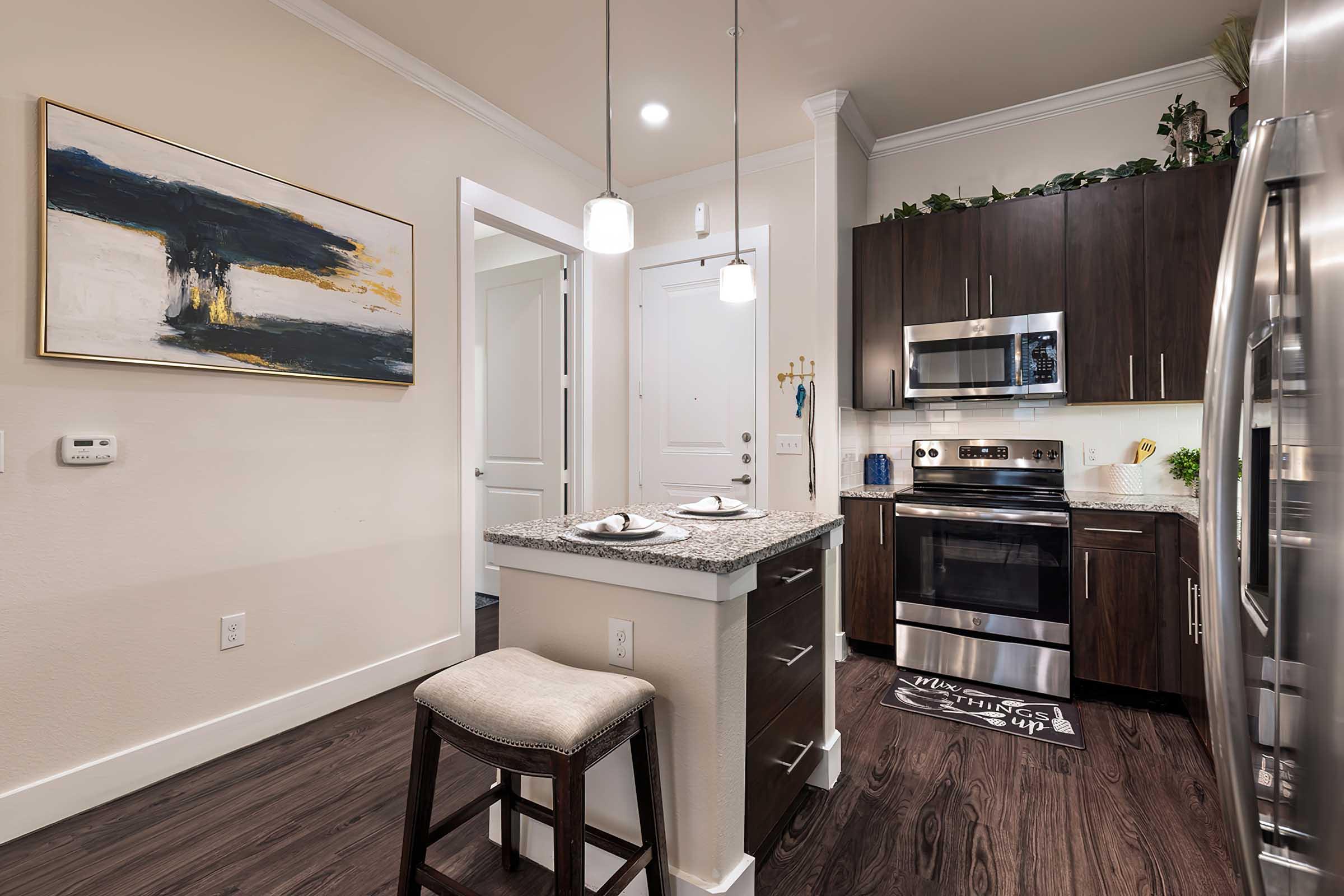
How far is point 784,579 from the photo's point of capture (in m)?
1.76

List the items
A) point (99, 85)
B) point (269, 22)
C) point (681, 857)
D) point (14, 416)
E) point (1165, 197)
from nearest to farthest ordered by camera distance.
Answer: point (681, 857) → point (14, 416) → point (99, 85) → point (269, 22) → point (1165, 197)

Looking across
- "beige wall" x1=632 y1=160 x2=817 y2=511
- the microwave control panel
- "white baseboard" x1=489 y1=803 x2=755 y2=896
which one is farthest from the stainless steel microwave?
"white baseboard" x1=489 y1=803 x2=755 y2=896

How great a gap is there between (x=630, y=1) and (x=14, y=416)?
97.2 inches

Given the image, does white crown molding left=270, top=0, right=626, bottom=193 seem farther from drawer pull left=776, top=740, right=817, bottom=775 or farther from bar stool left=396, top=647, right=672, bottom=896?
drawer pull left=776, top=740, right=817, bottom=775

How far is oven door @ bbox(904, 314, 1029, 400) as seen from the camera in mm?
3072

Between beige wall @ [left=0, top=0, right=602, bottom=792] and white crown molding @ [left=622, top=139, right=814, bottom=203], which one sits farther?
white crown molding @ [left=622, top=139, right=814, bottom=203]

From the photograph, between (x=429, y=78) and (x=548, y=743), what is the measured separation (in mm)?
3009

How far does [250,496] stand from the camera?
7.59ft

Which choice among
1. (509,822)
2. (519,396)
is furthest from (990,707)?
(519,396)

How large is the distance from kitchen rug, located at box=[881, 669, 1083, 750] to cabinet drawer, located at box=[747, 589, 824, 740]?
3.16ft

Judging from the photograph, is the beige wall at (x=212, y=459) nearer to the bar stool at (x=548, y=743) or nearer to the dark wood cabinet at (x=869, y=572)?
the bar stool at (x=548, y=743)

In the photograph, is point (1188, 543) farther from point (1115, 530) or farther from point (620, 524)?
point (620, 524)

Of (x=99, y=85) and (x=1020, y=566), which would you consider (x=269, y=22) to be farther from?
(x=1020, y=566)

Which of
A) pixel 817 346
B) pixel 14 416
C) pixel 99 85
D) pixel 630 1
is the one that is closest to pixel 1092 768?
pixel 817 346
